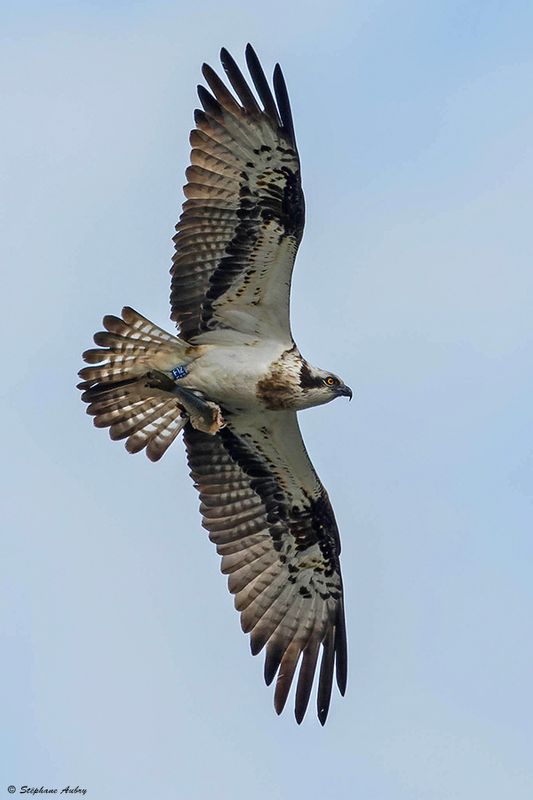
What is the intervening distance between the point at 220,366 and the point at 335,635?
281 centimetres

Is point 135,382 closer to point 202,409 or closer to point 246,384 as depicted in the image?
point 202,409

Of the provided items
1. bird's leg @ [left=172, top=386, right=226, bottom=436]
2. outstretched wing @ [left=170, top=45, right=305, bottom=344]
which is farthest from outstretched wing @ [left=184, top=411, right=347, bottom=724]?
outstretched wing @ [left=170, top=45, right=305, bottom=344]

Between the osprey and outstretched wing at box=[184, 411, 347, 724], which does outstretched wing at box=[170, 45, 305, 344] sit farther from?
outstretched wing at box=[184, 411, 347, 724]

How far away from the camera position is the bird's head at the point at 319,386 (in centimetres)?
1440

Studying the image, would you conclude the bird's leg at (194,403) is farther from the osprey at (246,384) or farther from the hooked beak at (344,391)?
the hooked beak at (344,391)

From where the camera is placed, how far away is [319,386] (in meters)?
14.4

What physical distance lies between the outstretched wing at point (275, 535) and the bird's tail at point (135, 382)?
15.2 inches

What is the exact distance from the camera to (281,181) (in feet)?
46.3

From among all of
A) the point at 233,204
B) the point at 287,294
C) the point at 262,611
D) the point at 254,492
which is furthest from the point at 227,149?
the point at 262,611

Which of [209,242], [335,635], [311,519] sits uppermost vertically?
[209,242]

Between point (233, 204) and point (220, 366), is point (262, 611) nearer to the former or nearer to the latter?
point (220, 366)

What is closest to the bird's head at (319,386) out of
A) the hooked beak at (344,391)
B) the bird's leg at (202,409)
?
the hooked beak at (344,391)

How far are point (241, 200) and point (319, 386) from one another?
5.85ft

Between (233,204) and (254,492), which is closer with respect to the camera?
(233,204)
